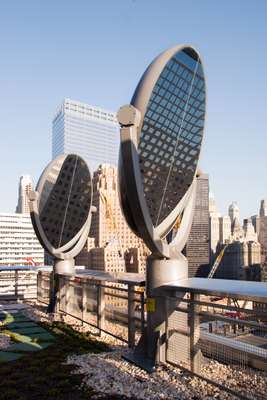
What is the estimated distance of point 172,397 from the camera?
7.92 meters

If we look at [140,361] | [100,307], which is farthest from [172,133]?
[100,307]

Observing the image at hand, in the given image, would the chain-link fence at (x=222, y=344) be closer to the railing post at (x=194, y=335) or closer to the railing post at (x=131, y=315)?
the railing post at (x=194, y=335)

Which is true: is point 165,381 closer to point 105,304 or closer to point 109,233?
point 105,304

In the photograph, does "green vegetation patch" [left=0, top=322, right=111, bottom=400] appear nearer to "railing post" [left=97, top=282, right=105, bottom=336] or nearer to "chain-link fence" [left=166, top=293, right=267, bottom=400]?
"railing post" [left=97, top=282, right=105, bottom=336]

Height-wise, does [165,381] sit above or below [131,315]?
below

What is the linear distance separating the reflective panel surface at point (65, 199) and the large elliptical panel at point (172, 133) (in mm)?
9090

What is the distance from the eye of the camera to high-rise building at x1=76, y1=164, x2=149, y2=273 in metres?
164

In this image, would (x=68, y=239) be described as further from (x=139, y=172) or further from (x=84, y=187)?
(x=139, y=172)

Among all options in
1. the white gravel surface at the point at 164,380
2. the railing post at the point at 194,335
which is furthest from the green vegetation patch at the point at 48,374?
the railing post at the point at 194,335

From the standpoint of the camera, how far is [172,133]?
11039 millimetres

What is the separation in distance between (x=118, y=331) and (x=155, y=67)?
8.67 metres

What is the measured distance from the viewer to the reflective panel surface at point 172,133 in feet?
33.5

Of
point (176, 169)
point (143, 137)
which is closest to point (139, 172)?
point (143, 137)

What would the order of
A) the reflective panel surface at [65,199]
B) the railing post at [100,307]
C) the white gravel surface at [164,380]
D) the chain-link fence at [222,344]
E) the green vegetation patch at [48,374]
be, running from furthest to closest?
the reflective panel surface at [65,199] → the railing post at [100,307] → the green vegetation patch at [48,374] → the white gravel surface at [164,380] → the chain-link fence at [222,344]
